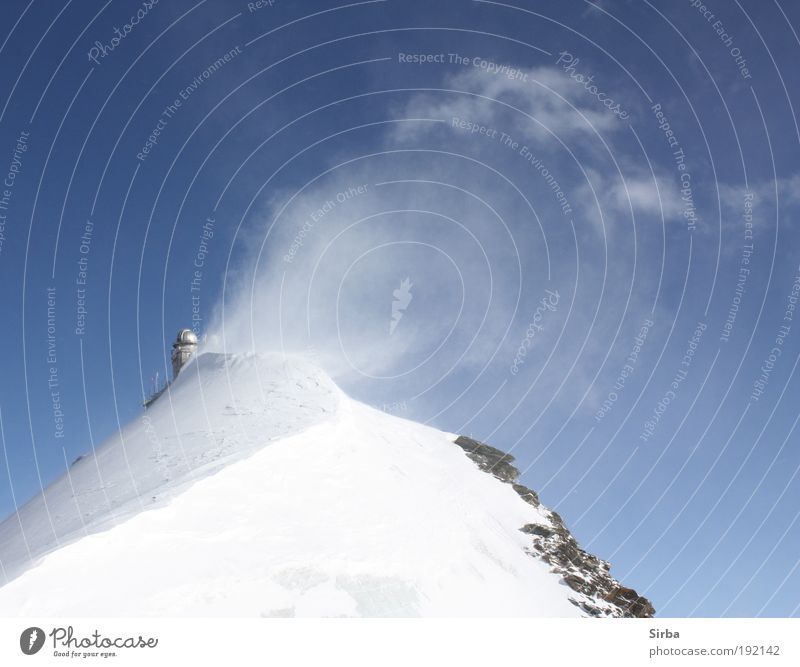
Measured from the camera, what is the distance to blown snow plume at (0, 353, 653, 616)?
20.0 metres

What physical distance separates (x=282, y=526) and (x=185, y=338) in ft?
160

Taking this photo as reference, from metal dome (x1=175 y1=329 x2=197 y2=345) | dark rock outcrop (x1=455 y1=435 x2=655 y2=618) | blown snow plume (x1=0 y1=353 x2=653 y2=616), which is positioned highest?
metal dome (x1=175 y1=329 x2=197 y2=345)

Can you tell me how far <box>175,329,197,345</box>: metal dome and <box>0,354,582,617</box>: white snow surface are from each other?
2433 cm

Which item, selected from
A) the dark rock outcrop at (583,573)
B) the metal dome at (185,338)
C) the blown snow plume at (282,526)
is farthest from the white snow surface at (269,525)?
the metal dome at (185,338)

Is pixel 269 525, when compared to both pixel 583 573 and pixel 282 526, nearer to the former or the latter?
pixel 282 526

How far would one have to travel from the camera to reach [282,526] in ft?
82.1

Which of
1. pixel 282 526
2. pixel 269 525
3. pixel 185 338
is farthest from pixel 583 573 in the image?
pixel 185 338

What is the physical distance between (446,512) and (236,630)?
20026 mm

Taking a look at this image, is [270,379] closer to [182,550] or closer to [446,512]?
[446,512]

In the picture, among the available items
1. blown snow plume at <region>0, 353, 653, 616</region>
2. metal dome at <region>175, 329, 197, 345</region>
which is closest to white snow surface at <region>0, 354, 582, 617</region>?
blown snow plume at <region>0, 353, 653, 616</region>

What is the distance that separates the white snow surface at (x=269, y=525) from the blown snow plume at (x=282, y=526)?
84mm

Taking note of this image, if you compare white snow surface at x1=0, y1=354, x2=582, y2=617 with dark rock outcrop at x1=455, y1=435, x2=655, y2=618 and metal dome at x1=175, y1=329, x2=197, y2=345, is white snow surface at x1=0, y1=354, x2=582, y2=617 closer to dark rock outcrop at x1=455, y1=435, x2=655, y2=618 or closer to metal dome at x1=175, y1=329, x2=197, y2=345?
dark rock outcrop at x1=455, y1=435, x2=655, y2=618

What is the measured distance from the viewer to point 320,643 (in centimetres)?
1491

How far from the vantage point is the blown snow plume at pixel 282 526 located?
65.7ft
